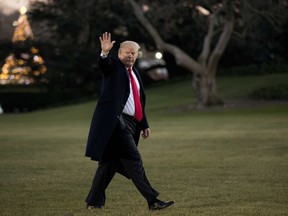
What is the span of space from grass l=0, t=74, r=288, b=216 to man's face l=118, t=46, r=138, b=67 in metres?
1.75

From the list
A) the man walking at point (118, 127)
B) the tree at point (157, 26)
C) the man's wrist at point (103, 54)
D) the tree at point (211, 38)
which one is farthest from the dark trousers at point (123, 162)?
the tree at point (157, 26)

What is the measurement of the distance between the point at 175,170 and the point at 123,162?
508 cm

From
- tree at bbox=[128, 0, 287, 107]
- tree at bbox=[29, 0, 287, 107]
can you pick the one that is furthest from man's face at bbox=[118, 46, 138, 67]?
tree at bbox=[29, 0, 287, 107]

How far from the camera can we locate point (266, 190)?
1145cm

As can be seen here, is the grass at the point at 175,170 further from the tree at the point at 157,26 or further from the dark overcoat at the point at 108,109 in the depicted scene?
the tree at the point at 157,26

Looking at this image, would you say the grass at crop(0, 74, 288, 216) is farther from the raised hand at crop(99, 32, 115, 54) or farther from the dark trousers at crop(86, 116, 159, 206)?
the raised hand at crop(99, 32, 115, 54)

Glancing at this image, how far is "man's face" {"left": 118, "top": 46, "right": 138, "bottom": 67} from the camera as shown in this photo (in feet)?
31.2

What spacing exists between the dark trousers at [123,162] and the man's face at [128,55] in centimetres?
66

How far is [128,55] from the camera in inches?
376

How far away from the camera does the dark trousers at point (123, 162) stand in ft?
31.4

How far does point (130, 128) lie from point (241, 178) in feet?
12.7

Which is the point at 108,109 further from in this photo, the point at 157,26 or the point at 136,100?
the point at 157,26

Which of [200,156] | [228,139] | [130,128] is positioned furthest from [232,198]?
[228,139]

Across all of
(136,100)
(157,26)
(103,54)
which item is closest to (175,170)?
(136,100)
